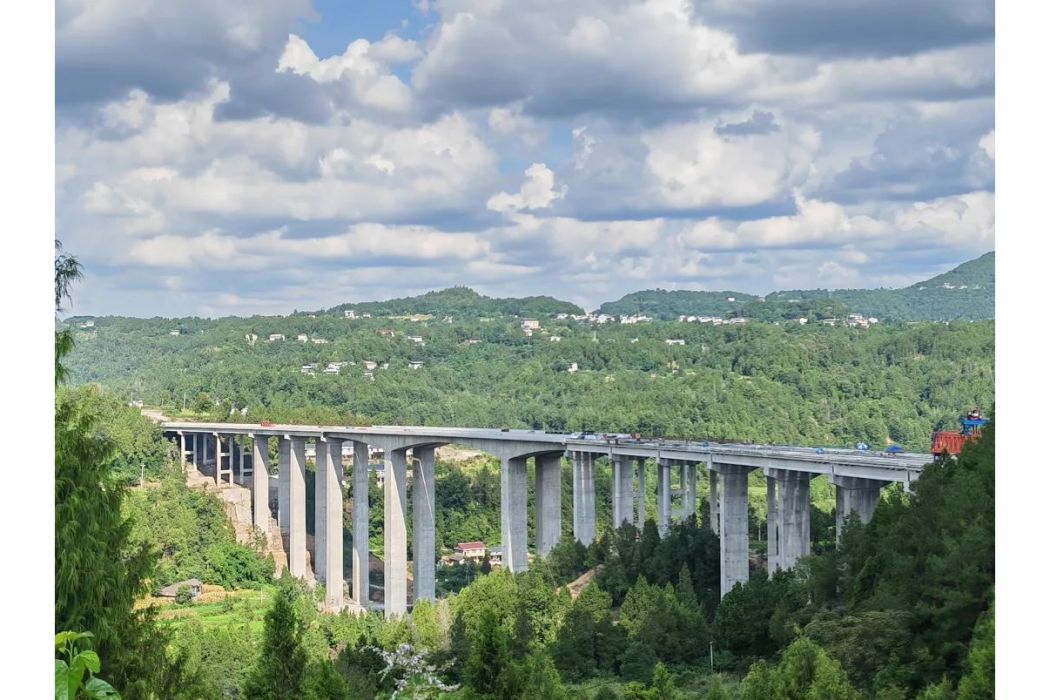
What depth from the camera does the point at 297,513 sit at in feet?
168

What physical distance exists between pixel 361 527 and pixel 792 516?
73.7ft

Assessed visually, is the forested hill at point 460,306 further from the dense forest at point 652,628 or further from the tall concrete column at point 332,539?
the dense forest at point 652,628

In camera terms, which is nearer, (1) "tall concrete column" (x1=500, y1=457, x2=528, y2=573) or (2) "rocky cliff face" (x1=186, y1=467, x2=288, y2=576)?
(1) "tall concrete column" (x1=500, y1=457, x2=528, y2=573)

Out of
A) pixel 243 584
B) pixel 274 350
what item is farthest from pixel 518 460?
pixel 274 350

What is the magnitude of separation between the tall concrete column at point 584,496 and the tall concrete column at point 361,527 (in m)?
10.7

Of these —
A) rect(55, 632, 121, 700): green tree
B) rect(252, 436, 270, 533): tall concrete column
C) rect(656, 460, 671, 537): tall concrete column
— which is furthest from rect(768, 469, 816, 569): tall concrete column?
rect(252, 436, 270, 533): tall concrete column

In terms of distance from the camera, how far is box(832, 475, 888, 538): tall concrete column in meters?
30.1

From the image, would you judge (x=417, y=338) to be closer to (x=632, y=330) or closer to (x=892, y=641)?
(x=632, y=330)

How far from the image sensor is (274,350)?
96000mm

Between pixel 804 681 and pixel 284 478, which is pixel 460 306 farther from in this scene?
pixel 804 681

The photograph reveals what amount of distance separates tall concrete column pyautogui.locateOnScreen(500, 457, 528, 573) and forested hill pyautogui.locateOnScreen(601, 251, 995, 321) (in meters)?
22.3

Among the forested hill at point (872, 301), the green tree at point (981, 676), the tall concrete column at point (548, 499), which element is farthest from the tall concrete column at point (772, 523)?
the forested hill at point (872, 301)

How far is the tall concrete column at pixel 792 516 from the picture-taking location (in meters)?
31.0

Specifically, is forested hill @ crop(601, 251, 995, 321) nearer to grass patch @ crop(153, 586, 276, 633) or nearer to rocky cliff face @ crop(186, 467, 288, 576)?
rocky cliff face @ crop(186, 467, 288, 576)
